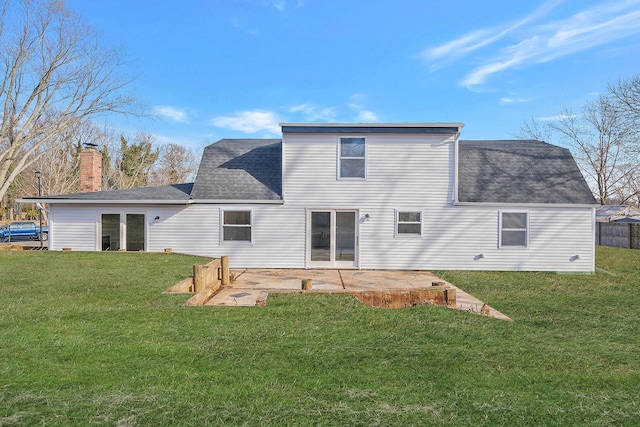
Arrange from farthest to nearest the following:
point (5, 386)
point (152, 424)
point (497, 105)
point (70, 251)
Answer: point (497, 105)
point (70, 251)
point (5, 386)
point (152, 424)

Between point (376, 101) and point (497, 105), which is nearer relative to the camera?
point (497, 105)

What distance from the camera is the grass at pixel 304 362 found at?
2820 millimetres

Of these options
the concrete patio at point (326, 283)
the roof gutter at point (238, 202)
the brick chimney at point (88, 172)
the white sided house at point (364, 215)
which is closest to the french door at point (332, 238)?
the white sided house at point (364, 215)

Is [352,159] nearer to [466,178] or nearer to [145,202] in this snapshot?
[466,178]

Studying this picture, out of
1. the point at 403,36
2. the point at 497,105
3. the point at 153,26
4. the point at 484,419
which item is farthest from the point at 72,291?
the point at 497,105

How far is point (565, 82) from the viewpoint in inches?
584

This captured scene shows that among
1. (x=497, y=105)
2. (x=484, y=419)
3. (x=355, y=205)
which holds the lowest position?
(x=484, y=419)

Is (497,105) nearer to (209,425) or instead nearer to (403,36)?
(403,36)

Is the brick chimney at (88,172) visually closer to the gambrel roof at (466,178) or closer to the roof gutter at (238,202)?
the gambrel roof at (466,178)

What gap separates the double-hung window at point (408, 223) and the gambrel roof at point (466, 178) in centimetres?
157

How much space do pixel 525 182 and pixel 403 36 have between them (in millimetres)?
6764

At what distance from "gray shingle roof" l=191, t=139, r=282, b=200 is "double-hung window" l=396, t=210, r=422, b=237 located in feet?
13.0

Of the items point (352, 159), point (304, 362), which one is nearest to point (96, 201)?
point (352, 159)

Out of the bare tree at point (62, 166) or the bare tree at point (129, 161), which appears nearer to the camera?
the bare tree at point (62, 166)
